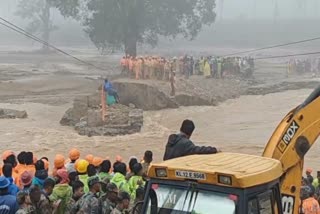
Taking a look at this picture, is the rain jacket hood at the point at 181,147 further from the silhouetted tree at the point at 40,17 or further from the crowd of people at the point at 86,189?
the silhouetted tree at the point at 40,17

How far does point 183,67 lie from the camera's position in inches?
1454

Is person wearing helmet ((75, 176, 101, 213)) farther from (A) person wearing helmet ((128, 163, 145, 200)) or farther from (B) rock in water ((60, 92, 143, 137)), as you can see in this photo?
(B) rock in water ((60, 92, 143, 137))

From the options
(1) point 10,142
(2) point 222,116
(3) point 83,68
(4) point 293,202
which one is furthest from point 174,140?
(3) point 83,68

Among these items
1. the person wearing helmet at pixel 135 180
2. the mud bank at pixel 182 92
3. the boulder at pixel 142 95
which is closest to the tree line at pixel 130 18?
the mud bank at pixel 182 92

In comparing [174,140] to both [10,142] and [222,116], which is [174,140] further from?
[222,116]

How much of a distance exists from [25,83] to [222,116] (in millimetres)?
14609

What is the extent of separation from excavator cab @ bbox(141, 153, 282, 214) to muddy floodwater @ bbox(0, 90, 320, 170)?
12505 millimetres

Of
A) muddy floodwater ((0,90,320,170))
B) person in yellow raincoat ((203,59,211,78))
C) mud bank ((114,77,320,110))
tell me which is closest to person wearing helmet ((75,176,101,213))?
muddy floodwater ((0,90,320,170))

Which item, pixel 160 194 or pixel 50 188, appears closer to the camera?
pixel 160 194

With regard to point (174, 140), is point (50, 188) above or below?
below

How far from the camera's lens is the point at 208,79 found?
1428 inches

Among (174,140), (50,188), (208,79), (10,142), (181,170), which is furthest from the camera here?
(208,79)

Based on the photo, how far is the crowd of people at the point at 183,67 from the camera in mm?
31578

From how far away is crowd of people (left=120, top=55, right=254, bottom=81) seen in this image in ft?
104
